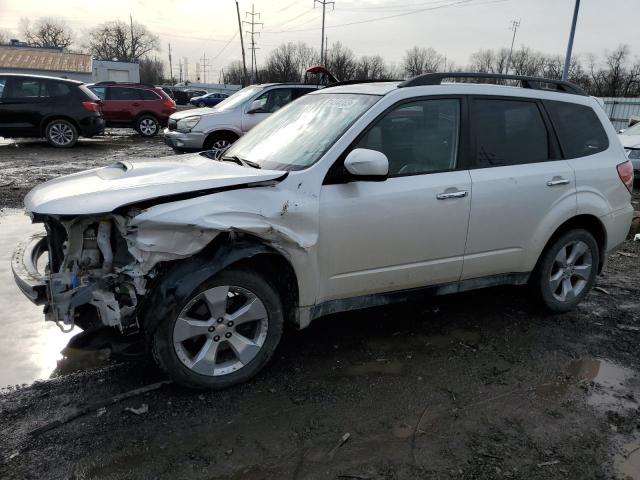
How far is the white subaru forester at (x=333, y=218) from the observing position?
290 centimetres

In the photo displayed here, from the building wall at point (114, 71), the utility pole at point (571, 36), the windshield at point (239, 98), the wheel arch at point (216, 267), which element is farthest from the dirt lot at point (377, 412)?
the building wall at point (114, 71)

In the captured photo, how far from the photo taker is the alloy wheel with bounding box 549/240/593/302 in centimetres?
438

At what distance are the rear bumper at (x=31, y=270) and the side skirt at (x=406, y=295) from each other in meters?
1.55

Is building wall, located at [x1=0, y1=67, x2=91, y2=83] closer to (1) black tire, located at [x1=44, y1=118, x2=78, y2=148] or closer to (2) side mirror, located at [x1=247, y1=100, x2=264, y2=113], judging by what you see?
(1) black tire, located at [x1=44, y1=118, x2=78, y2=148]

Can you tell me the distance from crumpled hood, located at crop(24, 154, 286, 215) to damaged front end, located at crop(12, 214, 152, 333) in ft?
0.29

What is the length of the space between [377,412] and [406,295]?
37.8 inches

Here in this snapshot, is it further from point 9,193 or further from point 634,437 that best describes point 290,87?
point 634,437

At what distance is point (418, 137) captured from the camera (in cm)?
368

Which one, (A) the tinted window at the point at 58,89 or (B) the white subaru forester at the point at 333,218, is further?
(A) the tinted window at the point at 58,89

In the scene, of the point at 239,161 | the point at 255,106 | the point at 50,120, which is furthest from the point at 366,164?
the point at 50,120

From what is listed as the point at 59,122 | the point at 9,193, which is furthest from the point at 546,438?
the point at 59,122

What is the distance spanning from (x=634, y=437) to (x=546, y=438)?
52 cm

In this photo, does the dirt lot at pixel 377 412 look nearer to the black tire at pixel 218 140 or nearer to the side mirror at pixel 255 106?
the side mirror at pixel 255 106

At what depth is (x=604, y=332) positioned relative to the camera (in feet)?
14.1
